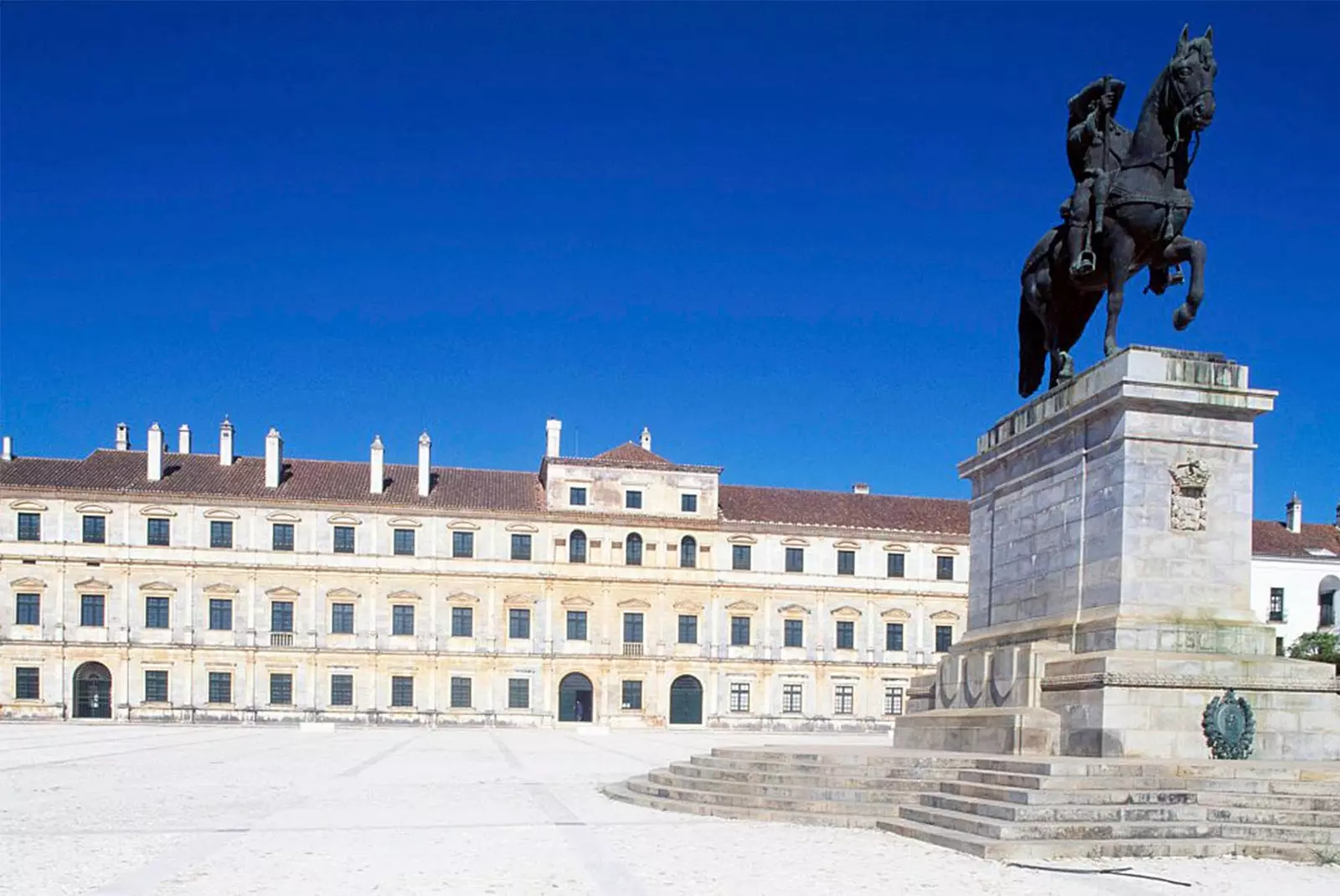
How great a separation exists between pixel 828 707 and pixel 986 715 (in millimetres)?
47551

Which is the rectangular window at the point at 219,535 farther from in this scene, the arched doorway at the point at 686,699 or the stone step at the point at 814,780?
the stone step at the point at 814,780

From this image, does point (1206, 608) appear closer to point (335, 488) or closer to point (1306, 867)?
point (1306, 867)

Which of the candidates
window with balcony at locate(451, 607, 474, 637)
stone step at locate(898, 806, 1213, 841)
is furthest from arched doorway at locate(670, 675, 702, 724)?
stone step at locate(898, 806, 1213, 841)

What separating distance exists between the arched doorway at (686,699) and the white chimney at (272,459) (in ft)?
67.9

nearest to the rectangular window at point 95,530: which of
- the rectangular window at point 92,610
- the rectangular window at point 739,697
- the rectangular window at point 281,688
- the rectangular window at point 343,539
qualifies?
the rectangular window at point 92,610

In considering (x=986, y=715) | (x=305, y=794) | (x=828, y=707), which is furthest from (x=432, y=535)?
(x=986, y=715)

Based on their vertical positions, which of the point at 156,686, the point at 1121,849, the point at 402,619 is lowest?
the point at 156,686

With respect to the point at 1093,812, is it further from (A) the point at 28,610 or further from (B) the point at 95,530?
(A) the point at 28,610

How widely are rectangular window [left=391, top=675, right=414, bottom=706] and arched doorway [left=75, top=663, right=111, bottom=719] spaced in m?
12.1

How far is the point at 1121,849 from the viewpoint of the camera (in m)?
10.8

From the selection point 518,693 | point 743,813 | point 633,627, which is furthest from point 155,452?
point 743,813

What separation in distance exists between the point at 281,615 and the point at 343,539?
4.33m

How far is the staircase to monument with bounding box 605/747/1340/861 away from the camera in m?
10.9

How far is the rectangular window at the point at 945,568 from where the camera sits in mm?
63344
